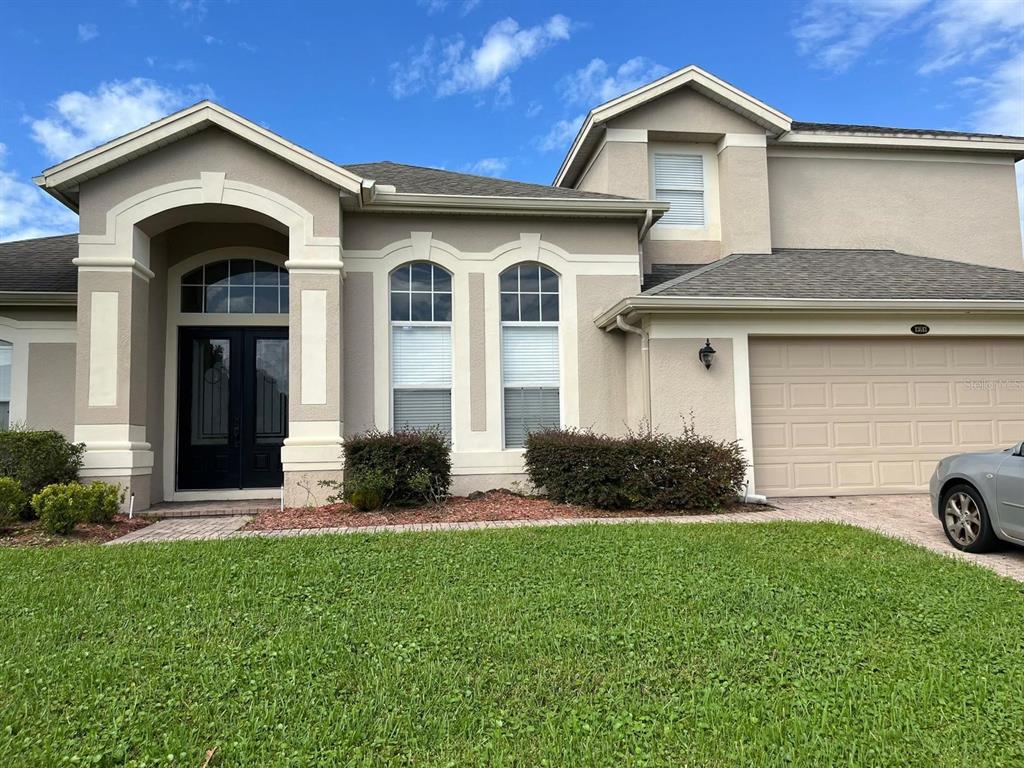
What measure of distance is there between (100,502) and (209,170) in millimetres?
4807

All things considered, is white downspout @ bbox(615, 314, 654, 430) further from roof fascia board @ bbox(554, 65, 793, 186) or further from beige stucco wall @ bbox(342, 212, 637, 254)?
roof fascia board @ bbox(554, 65, 793, 186)

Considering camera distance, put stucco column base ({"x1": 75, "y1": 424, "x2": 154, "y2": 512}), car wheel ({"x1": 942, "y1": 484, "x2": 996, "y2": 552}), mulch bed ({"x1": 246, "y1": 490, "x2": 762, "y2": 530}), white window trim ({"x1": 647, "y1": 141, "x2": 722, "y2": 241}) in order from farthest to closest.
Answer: white window trim ({"x1": 647, "y1": 141, "x2": 722, "y2": 241}) → stucco column base ({"x1": 75, "y1": 424, "x2": 154, "y2": 512}) → mulch bed ({"x1": 246, "y1": 490, "x2": 762, "y2": 530}) → car wheel ({"x1": 942, "y1": 484, "x2": 996, "y2": 552})

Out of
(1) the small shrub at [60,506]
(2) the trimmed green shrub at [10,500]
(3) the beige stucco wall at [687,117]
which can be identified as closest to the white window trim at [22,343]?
(2) the trimmed green shrub at [10,500]

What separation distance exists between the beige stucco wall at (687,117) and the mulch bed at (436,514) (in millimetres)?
7235

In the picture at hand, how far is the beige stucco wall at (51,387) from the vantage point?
10297 millimetres

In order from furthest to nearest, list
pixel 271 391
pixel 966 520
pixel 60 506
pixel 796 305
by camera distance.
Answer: pixel 271 391 → pixel 796 305 → pixel 60 506 → pixel 966 520

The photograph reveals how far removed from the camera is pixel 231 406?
10797 millimetres

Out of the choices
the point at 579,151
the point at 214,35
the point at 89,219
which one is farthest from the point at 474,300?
the point at 214,35

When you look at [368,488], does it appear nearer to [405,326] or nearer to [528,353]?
[405,326]

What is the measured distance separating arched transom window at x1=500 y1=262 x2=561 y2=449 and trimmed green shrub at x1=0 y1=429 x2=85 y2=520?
6209mm

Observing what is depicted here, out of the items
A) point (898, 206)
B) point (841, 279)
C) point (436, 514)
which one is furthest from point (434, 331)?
point (898, 206)

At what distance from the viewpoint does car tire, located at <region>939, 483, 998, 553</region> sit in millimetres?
6195

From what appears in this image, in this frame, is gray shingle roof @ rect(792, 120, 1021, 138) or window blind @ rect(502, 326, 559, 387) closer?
window blind @ rect(502, 326, 559, 387)

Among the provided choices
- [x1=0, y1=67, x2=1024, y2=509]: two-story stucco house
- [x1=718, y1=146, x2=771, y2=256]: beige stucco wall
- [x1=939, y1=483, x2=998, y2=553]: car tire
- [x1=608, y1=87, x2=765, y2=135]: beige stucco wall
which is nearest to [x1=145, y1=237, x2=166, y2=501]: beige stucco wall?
[x1=0, y1=67, x2=1024, y2=509]: two-story stucco house
